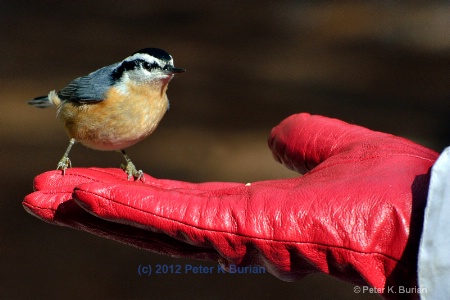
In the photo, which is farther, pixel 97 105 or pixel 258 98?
pixel 258 98

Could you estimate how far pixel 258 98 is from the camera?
14.9 ft

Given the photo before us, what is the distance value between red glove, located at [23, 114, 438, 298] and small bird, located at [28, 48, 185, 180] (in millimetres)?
571

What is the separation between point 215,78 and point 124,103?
2.17 metres

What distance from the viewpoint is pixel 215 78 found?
4.66 metres

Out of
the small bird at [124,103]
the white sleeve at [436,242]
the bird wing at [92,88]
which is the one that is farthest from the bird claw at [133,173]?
the white sleeve at [436,242]

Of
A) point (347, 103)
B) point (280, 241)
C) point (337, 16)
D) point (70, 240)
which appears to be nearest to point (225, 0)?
point (337, 16)

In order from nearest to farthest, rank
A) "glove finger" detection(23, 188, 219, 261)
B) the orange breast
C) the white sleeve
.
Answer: the white sleeve, "glove finger" detection(23, 188, 219, 261), the orange breast

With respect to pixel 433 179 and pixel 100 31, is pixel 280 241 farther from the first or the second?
pixel 100 31

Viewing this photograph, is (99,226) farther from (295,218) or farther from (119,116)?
(119,116)

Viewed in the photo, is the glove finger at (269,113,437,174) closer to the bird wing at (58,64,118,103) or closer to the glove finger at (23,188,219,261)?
the glove finger at (23,188,219,261)

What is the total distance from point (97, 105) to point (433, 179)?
1268 millimetres

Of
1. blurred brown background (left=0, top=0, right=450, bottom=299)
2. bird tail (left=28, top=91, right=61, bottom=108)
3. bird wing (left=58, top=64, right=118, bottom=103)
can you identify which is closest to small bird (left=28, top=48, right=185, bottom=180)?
bird wing (left=58, top=64, right=118, bottom=103)

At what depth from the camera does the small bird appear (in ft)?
8.26

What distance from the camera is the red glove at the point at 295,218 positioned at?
1.71m
